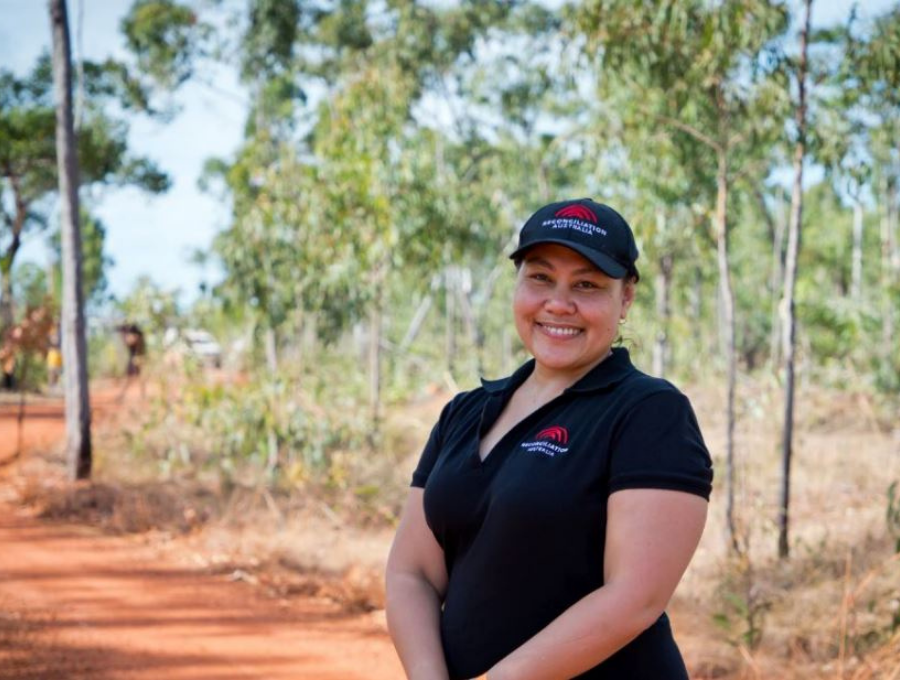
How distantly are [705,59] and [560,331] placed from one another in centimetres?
543

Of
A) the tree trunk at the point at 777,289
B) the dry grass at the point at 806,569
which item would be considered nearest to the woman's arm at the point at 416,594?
the dry grass at the point at 806,569

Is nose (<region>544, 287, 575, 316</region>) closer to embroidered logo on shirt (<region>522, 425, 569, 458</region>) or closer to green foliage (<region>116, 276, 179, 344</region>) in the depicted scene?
embroidered logo on shirt (<region>522, 425, 569, 458</region>)

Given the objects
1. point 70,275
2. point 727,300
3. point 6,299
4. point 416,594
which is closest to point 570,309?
point 416,594

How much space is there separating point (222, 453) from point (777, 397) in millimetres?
6628

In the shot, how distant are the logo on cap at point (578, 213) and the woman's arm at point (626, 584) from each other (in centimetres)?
47

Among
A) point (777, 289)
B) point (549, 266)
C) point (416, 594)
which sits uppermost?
point (777, 289)

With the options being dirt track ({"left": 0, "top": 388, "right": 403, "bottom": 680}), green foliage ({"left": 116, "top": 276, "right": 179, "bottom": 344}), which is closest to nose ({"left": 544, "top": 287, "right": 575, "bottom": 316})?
dirt track ({"left": 0, "top": 388, "right": 403, "bottom": 680})

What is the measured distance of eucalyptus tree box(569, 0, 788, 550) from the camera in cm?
649

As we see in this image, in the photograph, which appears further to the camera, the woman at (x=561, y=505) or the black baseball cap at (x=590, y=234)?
the black baseball cap at (x=590, y=234)

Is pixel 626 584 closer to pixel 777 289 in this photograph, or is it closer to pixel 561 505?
pixel 561 505

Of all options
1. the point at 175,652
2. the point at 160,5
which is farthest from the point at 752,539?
the point at 160,5

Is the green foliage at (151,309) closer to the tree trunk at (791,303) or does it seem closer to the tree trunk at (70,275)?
the tree trunk at (70,275)

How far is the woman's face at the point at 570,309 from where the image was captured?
173 centimetres

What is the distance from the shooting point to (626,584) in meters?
1.49
